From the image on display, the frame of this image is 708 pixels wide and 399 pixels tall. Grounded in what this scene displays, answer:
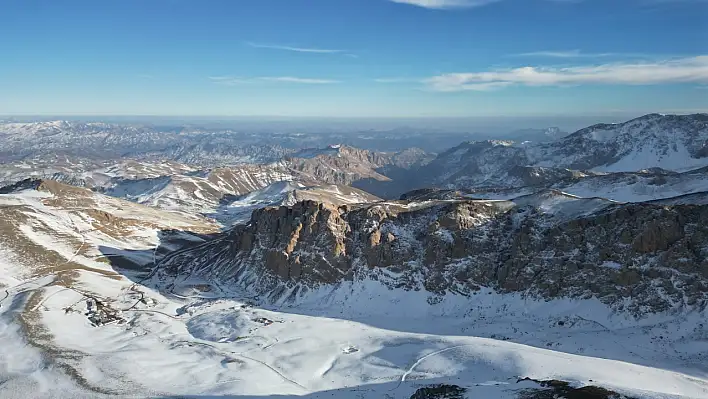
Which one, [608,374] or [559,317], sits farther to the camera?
[559,317]

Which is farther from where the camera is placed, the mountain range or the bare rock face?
the bare rock face

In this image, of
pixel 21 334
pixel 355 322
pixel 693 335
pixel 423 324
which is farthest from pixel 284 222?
pixel 693 335

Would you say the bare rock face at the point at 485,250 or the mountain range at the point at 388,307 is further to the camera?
the bare rock face at the point at 485,250

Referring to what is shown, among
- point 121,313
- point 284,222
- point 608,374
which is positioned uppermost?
point 284,222

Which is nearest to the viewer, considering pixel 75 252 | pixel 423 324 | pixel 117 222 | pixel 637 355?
pixel 637 355

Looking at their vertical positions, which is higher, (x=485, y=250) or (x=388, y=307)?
(x=485, y=250)

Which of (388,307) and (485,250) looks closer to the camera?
(388,307)

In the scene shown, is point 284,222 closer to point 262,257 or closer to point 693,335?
point 262,257

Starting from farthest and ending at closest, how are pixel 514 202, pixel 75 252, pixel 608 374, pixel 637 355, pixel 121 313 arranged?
pixel 75 252 → pixel 514 202 → pixel 121 313 → pixel 637 355 → pixel 608 374
